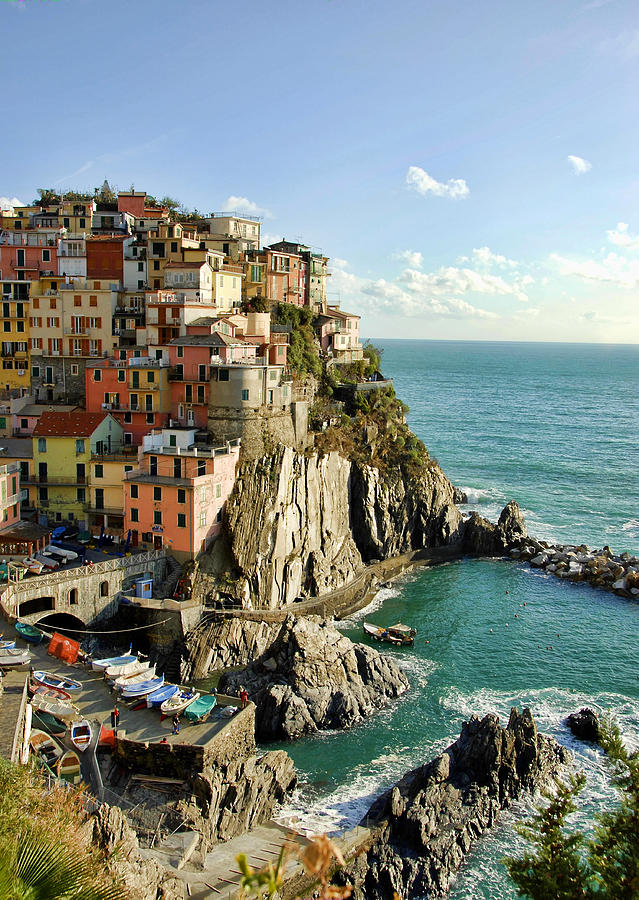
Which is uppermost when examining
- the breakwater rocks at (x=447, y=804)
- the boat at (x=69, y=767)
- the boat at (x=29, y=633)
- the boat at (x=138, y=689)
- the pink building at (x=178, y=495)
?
the pink building at (x=178, y=495)

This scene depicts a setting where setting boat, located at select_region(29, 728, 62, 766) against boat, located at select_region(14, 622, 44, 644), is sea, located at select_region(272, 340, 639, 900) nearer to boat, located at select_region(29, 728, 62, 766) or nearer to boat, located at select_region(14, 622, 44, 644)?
boat, located at select_region(29, 728, 62, 766)

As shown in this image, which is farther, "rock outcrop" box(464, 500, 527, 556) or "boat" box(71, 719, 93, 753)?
"rock outcrop" box(464, 500, 527, 556)

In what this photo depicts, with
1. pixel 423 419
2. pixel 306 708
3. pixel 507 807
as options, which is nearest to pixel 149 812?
pixel 306 708

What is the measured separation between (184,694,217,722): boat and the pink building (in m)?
13.8

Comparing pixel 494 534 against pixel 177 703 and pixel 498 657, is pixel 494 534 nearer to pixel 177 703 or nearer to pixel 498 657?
pixel 498 657

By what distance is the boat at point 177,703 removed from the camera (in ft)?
113

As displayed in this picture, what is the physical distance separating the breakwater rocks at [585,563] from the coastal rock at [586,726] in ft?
70.0

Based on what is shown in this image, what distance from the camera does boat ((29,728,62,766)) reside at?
1198 inches

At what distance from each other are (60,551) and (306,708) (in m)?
18.5

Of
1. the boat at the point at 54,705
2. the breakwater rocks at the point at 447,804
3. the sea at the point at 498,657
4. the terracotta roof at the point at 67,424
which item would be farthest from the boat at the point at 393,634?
the terracotta roof at the point at 67,424

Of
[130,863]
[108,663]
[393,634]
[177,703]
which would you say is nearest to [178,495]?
[108,663]

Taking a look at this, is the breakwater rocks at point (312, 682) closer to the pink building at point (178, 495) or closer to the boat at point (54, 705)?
the pink building at point (178, 495)

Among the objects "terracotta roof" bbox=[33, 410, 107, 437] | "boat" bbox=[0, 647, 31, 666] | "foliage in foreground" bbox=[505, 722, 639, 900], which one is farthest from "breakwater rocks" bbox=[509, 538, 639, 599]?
"foliage in foreground" bbox=[505, 722, 639, 900]

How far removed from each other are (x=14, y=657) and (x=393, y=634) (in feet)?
76.4
